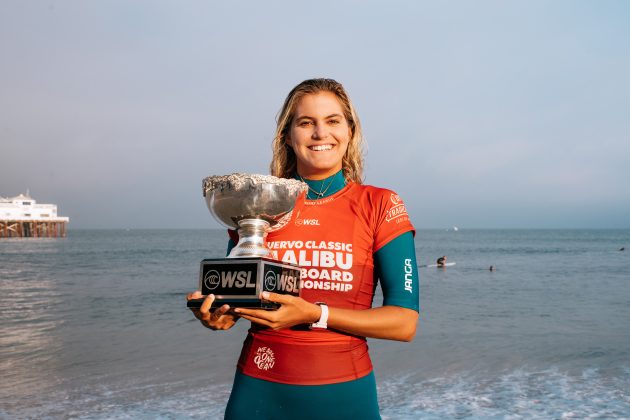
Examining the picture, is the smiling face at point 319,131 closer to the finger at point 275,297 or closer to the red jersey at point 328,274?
the red jersey at point 328,274

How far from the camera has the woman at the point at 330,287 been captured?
7.50ft

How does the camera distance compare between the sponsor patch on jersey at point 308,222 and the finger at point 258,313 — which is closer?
the finger at point 258,313

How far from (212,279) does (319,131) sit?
0.82 m

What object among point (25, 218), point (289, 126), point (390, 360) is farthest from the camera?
point (25, 218)

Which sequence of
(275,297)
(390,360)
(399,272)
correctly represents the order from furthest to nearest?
(390,360), (399,272), (275,297)

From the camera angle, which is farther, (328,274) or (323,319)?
(328,274)

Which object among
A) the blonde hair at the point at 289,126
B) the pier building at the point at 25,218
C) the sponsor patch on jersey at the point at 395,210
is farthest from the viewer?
the pier building at the point at 25,218

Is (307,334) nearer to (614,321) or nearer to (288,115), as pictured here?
(288,115)

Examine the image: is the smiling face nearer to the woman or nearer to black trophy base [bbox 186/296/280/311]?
the woman

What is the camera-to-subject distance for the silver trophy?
1.93 metres

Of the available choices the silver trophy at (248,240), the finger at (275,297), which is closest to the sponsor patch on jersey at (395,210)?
the silver trophy at (248,240)

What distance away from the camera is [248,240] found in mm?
2121

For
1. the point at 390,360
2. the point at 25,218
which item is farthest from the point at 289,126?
the point at 25,218

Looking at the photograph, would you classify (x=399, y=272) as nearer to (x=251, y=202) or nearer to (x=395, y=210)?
(x=395, y=210)
